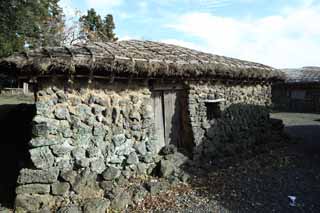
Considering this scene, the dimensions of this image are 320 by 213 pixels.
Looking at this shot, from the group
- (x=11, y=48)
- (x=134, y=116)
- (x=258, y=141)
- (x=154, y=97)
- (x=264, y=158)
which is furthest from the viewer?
(x=11, y=48)

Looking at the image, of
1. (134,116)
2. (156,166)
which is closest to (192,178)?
(156,166)

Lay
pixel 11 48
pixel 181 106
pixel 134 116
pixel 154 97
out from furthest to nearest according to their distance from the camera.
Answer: pixel 11 48 < pixel 181 106 < pixel 154 97 < pixel 134 116

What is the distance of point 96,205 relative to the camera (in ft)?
13.8

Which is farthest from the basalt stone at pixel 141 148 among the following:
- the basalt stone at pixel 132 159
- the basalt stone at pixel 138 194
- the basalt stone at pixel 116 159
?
the basalt stone at pixel 138 194

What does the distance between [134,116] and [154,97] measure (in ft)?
2.79

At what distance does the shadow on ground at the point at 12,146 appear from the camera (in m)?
4.65

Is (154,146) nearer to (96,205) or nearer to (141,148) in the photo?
(141,148)

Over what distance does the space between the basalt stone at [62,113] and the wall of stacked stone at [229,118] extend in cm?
292

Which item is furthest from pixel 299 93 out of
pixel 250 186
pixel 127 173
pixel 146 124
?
pixel 127 173

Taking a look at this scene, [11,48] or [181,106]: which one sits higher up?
[11,48]

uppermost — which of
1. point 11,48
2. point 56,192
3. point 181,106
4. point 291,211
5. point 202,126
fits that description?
point 11,48

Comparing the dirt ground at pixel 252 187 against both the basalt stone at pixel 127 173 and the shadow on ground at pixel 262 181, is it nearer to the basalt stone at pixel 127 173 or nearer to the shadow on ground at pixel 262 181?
the shadow on ground at pixel 262 181

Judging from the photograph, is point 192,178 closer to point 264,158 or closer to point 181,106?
point 181,106

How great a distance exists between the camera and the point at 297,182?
545 centimetres
